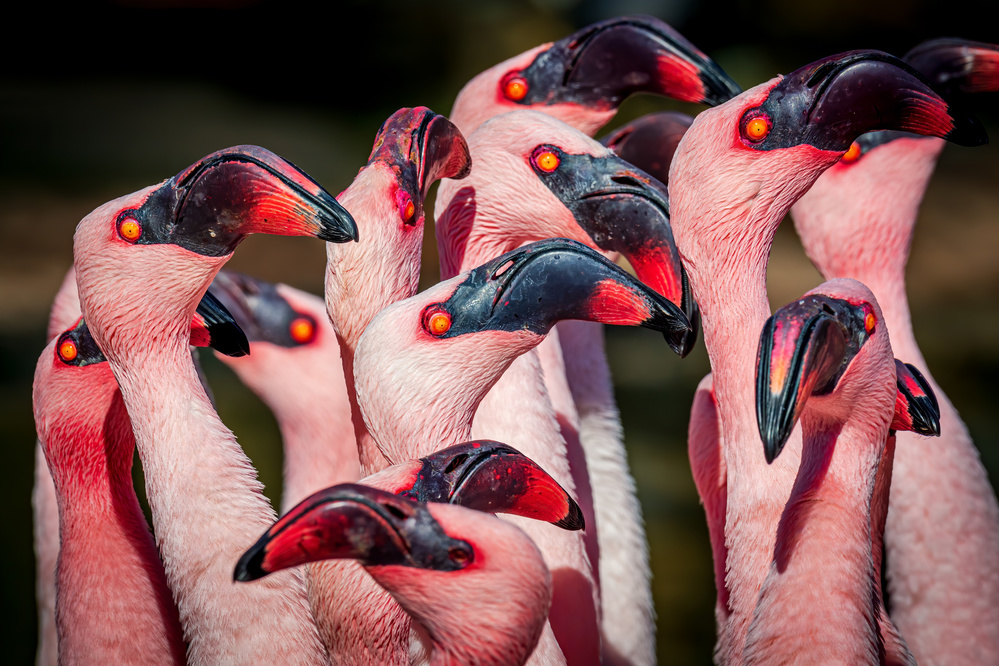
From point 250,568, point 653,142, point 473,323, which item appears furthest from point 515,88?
point 250,568

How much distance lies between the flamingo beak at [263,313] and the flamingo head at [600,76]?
0.49 metres

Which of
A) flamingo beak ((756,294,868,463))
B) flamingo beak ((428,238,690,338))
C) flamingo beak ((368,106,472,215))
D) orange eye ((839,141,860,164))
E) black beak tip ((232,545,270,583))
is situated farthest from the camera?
orange eye ((839,141,860,164))

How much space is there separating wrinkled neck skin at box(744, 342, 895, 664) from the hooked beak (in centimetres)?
59

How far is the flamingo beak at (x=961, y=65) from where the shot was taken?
5.02 ft

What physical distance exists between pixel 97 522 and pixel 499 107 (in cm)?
97

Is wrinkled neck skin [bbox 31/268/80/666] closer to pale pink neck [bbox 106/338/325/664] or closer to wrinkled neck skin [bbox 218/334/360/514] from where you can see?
wrinkled neck skin [bbox 218/334/360/514]

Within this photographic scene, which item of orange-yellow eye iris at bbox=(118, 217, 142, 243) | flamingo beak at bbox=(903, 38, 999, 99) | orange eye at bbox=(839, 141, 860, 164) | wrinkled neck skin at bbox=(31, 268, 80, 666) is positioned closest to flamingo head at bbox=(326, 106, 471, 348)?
orange-yellow eye iris at bbox=(118, 217, 142, 243)

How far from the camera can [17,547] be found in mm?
2939

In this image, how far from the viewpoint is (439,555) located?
75 centimetres

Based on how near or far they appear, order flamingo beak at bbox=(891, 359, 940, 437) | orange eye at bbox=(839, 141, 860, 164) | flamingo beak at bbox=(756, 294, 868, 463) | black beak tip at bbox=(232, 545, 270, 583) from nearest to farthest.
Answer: black beak tip at bbox=(232, 545, 270, 583) → flamingo beak at bbox=(756, 294, 868, 463) → flamingo beak at bbox=(891, 359, 940, 437) → orange eye at bbox=(839, 141, 860, 164)

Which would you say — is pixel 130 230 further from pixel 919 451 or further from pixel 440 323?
pixel 919 451

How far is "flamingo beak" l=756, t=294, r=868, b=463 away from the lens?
84 cm

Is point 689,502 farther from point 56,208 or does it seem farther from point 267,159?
point 56,208

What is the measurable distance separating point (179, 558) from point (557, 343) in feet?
2.43
